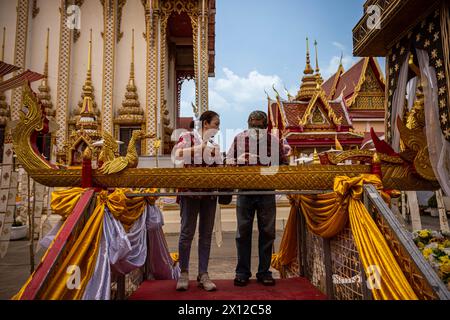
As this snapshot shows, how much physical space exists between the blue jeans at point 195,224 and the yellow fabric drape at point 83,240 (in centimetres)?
43

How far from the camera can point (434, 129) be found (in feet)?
10.0

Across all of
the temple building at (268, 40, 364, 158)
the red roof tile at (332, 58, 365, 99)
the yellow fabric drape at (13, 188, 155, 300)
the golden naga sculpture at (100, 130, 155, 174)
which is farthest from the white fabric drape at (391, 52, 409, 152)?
the red roof tile at (332, 58, 365, 99)

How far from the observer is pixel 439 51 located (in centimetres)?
321

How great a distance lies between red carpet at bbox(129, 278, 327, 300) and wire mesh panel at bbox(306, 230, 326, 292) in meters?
0.09

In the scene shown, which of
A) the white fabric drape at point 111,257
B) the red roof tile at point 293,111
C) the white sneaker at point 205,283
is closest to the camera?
the white fabric drape at point 111,257

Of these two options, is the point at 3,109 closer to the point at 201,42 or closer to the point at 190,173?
the point at 201,42

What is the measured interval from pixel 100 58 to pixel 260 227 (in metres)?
10.6

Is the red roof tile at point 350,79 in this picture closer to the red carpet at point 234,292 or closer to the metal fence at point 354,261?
the metal fence at point 354,261

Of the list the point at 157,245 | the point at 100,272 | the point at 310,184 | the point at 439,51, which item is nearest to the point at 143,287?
the point at 157,245

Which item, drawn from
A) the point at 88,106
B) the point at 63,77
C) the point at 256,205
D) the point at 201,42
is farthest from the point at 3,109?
the point at 256,205

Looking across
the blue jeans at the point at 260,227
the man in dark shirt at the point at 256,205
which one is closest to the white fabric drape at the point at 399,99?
the man in dark shirt at the point at 256,205

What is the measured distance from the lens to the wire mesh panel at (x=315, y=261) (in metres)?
2.76

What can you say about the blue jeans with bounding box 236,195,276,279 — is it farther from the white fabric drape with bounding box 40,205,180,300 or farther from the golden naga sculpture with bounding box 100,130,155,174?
the golden naga sculpture with bounding box 100,130,155,174
